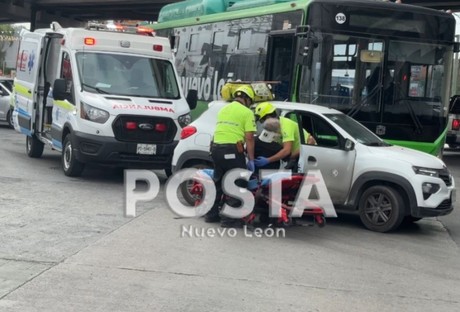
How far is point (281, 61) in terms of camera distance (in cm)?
1223

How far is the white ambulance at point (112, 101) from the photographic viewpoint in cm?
1163

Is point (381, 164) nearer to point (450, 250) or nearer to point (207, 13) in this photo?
point (450, 250)

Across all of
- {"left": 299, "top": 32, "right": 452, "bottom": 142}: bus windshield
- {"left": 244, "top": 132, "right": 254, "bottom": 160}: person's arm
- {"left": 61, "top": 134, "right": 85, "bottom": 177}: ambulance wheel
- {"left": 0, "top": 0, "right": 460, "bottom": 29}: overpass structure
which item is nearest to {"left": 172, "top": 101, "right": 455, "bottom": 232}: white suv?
{"left": 244, "top": 132, "right": 254, "bottom": 160}: person's arm

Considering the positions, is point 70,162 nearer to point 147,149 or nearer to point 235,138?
point 147,149

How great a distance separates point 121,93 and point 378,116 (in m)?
4.37

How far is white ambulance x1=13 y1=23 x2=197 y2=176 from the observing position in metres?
11.6

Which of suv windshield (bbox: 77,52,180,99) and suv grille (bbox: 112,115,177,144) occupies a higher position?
suv windshield (bbox: 77,52,180,99)

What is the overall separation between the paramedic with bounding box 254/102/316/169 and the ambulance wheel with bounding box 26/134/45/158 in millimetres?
7433

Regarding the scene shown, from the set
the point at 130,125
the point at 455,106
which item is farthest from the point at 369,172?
the point at 455,106

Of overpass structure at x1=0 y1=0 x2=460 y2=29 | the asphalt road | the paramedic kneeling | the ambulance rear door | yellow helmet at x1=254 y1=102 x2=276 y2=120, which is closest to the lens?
the asphalt road

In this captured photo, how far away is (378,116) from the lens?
11.4m

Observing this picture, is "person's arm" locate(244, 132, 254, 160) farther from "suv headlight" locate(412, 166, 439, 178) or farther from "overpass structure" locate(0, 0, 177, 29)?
"overpass structure" locate(0, 0, 177, 29)

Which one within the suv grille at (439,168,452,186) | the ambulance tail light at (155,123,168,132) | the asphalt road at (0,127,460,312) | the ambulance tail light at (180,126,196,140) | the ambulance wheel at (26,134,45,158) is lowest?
the asphalt road at (0,127,460,312)

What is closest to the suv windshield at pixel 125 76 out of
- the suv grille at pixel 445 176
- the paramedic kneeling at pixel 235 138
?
the paramedic kneeling at pixel 235 138
